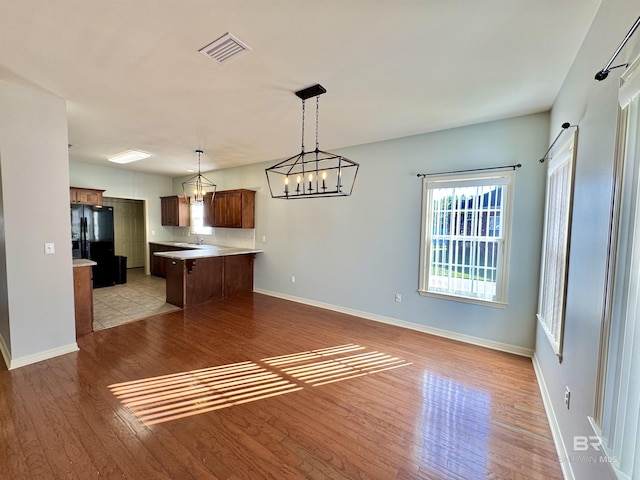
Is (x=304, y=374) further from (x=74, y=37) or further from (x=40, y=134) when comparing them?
(x=40, y=134)

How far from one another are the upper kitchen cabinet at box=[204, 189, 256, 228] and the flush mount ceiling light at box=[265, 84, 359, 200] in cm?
68

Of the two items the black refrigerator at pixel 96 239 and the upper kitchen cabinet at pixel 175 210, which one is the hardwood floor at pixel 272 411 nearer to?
the black refrigerator at pixel 96 239

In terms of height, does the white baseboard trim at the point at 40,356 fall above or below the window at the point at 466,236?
below

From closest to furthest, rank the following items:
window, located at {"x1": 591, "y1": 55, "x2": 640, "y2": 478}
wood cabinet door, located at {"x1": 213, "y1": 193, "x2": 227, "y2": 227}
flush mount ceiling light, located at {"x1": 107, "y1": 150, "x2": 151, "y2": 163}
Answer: window, located at {"x1": 591, "y1": 55, "x2": 640, "y2": 478}
flush mount ceiling light, located at {"x1": 107, "y1": 150, "x2": 151, "y2": 163}
wood cabinet door, located at {"x1": 213, "y1": 193, "x2": 227, "y2": 227}

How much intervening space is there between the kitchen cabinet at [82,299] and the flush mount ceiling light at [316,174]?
262cm

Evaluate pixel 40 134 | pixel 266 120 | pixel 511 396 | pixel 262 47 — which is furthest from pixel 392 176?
pixel 40 134

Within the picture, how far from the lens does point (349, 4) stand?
5.32 feet

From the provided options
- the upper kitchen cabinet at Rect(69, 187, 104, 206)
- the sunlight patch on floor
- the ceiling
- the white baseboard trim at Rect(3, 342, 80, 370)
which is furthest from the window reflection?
the upper kitchen cabinet at Rect(69, 187, 104, 206)

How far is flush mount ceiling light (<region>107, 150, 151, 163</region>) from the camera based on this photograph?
16.8 feet

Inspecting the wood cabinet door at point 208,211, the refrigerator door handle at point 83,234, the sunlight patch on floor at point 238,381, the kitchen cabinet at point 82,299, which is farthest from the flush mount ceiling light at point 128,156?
the sunlight patch on floor at point 238,381

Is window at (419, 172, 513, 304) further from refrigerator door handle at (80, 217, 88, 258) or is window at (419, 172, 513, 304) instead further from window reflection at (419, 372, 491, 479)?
refrigerator door handle at (80, 217, 88, 258)

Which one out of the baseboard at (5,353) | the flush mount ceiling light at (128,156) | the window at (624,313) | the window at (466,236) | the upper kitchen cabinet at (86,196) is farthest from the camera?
the upper kitchen cabinet at (86,196)

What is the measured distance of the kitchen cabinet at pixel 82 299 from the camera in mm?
3418

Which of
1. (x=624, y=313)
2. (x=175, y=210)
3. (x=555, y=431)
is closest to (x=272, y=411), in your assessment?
(x=555, y=431)
